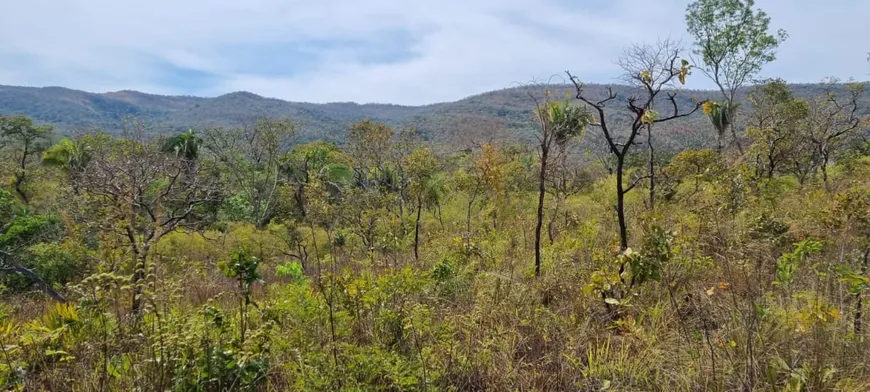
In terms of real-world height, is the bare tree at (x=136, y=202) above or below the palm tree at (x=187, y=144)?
below

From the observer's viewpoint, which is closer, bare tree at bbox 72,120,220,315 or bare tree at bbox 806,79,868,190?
bare tree at bbox 72,120,220,315

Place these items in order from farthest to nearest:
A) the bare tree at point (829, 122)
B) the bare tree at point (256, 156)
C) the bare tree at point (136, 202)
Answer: the bare tree at point (256, 156) < the bare tree at point (829, 122) < the bare tree at point (136, 202)

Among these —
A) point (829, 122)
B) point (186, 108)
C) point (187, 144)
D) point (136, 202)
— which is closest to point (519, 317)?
point (136, 202)

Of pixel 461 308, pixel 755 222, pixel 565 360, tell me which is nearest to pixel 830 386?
pixel 565 360

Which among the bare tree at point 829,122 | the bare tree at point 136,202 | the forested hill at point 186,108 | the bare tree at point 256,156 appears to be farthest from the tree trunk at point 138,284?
the forested hill at point 186,108

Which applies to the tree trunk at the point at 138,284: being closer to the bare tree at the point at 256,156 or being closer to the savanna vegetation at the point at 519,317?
the savanna vegetation at the point at 519,317

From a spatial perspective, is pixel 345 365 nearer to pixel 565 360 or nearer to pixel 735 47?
pixel 565 360

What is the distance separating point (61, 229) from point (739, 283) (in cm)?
1175

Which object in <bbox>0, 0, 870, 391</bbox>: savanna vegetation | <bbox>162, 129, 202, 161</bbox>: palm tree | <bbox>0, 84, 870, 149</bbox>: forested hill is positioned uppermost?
<bbox>0, 84, 870, 149</bbox>: forested hill

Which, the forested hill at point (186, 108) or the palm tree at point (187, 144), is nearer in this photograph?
the palm tree at point (187, 144)

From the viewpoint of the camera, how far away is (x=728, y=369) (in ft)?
7.50

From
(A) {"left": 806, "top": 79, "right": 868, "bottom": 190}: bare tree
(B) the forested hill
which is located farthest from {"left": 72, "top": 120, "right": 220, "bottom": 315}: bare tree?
(B) the forested hill

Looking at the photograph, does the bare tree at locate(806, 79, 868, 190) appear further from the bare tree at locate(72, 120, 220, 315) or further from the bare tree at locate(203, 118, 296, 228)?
the bare tree at locate(203, 118, 296, 228)

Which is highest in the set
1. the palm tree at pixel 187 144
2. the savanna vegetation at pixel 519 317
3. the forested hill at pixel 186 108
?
the forested hill at pixel 186 108
